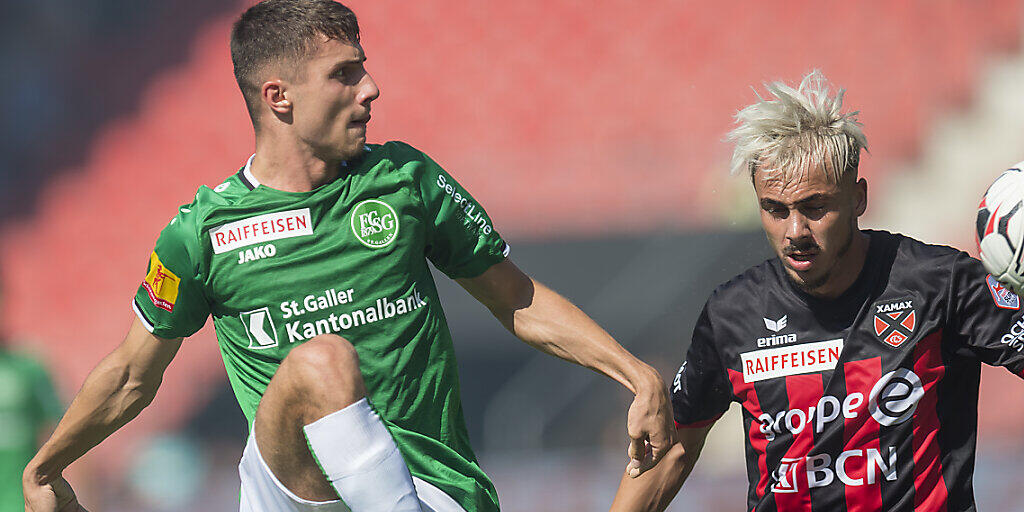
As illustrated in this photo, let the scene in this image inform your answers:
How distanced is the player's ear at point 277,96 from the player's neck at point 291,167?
77 mm

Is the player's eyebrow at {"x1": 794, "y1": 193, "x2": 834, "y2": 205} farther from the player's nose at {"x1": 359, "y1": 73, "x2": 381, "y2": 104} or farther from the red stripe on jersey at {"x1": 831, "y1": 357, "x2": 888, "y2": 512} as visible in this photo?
the player's nose at {"x1": 359, "y1": 73, "x2": 381, "y2": 104}

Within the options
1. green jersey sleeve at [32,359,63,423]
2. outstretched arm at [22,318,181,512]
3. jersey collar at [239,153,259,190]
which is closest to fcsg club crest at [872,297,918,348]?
jersey collar at [239,153,259,190]

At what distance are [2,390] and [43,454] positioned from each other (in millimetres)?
2195

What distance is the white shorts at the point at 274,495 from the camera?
9.06 feet

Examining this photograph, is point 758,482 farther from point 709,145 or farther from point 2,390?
point 709,145

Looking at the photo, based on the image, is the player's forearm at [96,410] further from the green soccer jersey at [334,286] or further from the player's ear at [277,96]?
the player's ear at [277,96]

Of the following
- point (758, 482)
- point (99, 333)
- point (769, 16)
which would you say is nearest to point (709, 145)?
point (769, 16)

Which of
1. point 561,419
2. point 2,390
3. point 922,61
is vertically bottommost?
point 561,419

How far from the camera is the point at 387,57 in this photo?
408 inches

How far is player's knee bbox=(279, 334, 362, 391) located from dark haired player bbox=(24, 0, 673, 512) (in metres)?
0.36

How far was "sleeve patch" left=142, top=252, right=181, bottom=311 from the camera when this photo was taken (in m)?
2.96

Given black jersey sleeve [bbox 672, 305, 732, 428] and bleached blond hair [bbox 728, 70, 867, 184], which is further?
black jersey sleeve [bbox 672, 305, 732, 428]

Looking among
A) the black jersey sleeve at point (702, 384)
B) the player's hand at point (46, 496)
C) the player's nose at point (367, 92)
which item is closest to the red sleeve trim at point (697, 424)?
the black jersey sleeve at point (702, 384)

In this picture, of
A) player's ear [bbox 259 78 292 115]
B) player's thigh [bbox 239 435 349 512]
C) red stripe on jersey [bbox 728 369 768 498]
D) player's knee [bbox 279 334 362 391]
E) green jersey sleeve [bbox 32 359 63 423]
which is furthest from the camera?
green jersey sleeve [bbox 32 359 63 423]
